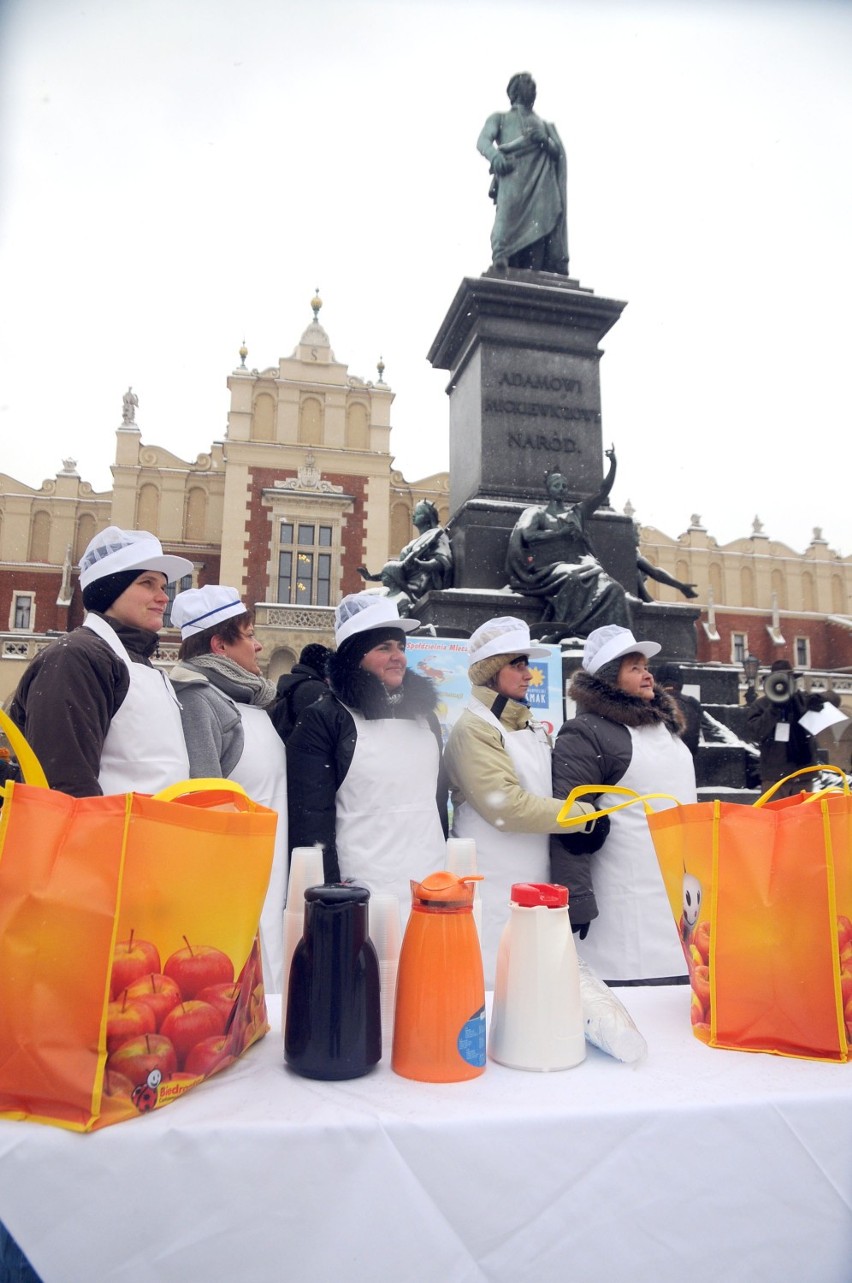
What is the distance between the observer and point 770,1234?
3.75 ft

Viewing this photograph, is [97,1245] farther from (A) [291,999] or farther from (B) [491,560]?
(B) [491,560]

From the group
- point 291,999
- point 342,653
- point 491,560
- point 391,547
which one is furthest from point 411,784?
point 391,547

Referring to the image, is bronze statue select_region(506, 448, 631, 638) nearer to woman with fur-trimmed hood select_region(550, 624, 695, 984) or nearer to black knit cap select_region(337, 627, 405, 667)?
woman with fur-trimmed hood select_region(550, 624, 695, 984)

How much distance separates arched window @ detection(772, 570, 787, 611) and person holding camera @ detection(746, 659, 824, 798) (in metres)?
31.7

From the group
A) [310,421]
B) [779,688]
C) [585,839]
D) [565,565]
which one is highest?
[310,421]

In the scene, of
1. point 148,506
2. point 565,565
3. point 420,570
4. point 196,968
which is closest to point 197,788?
point 196,968

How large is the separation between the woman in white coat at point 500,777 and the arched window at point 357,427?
27.3 meters

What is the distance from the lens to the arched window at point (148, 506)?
1151 inches

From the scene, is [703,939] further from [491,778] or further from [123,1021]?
[491,778]

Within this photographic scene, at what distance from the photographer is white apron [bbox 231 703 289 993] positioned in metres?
2.41

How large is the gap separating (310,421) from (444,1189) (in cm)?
2959

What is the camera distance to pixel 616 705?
2.73m

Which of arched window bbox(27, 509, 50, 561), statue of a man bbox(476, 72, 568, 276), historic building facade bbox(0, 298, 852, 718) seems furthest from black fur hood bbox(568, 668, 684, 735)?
arched window bbox(27, 509, 50, 561)

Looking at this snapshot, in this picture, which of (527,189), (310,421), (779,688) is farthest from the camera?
(310,421)
